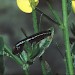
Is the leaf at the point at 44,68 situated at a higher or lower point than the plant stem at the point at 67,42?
lower

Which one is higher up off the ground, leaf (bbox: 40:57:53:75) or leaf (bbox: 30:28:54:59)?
leaf (bbox: 30:28:54:59)

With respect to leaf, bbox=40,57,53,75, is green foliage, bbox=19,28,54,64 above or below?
above

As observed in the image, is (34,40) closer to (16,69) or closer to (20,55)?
(20,55)

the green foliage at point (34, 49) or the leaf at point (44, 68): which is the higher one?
the green foliage at point (34, 49)

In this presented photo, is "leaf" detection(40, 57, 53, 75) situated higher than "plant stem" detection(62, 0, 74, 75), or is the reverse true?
"plant stem" detection(62, 0, 74, 75)

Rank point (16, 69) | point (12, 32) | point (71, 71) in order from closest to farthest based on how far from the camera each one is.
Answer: point (71, 71) < point (16, 69) < point (12, 32)

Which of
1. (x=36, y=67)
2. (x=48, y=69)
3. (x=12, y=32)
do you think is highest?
(x=48, y=69)

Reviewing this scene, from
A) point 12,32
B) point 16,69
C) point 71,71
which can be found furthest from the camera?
point 12,32

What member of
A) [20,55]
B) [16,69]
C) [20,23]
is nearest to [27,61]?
[20,55]

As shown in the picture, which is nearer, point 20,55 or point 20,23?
point 20,55

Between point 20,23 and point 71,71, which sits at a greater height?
point 71,71

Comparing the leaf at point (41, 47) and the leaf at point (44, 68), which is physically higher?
the leaf at point (41, 47)
